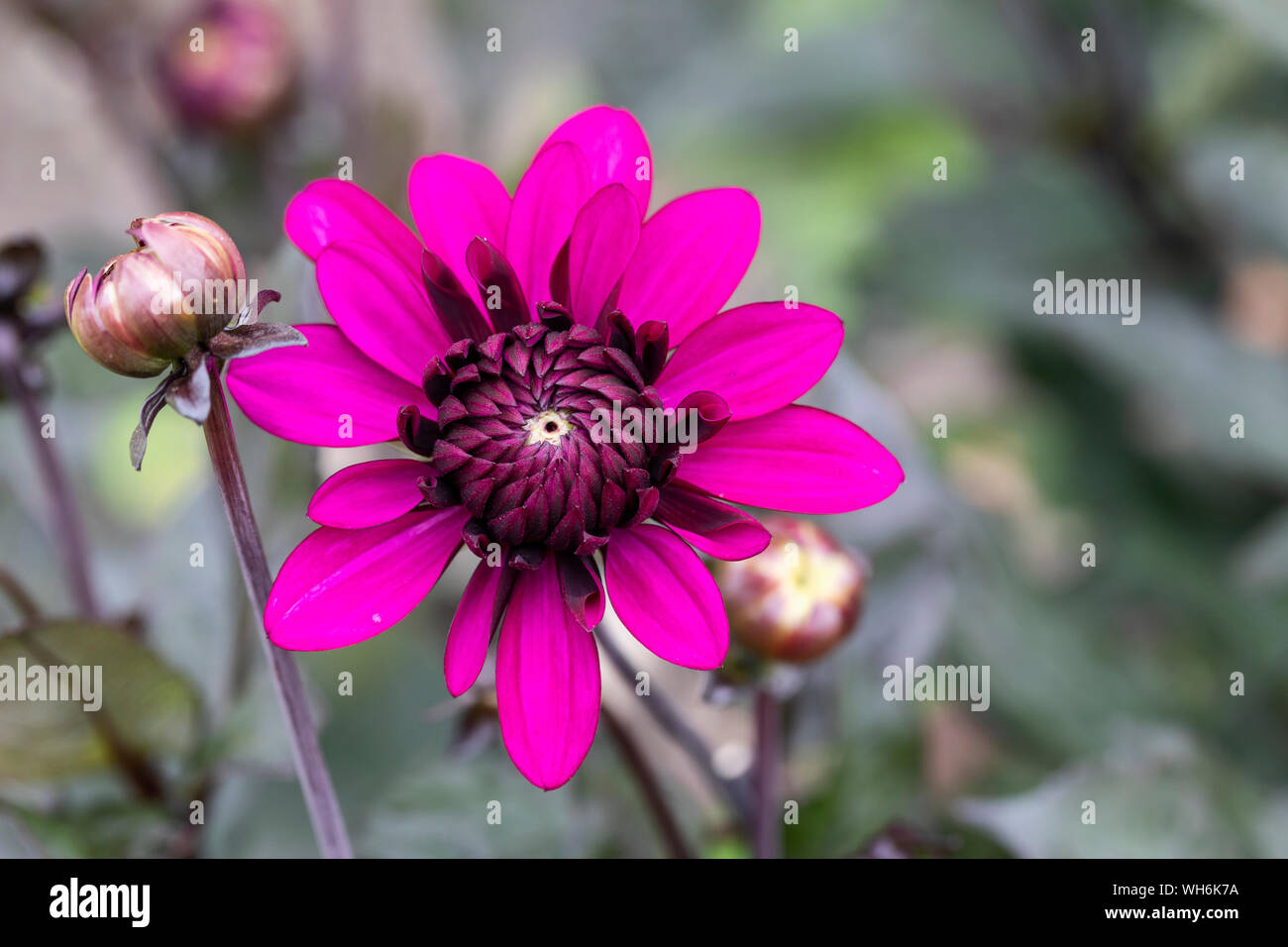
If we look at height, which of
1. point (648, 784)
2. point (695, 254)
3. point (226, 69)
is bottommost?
point (648, 784)

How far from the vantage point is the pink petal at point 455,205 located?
16.2 inches

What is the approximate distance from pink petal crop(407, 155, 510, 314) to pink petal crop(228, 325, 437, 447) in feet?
0.15

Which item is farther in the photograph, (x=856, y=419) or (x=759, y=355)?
(x=856, y=419)

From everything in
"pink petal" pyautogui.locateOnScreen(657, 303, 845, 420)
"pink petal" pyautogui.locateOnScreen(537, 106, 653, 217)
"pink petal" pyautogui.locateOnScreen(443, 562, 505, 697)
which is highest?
"pink petal" pyautogui.locateOnScreen(537, 106, 653, 217)

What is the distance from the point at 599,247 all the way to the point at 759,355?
69mm

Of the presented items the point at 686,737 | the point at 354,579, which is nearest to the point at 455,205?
the point at 354,579

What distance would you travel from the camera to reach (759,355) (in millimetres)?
416

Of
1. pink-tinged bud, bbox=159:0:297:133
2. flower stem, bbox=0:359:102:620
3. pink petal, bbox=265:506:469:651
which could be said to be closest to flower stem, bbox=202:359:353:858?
pink petal, bbox=265:506:469:651

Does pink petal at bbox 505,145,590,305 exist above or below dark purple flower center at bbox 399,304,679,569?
above

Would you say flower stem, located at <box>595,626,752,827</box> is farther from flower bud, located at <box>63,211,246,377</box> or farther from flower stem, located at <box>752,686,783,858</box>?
flower bud, located at <box>63,211,246,377</box>

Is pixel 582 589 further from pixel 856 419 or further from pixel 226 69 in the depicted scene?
pixel 226 69

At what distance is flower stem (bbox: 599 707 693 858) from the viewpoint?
512mm
